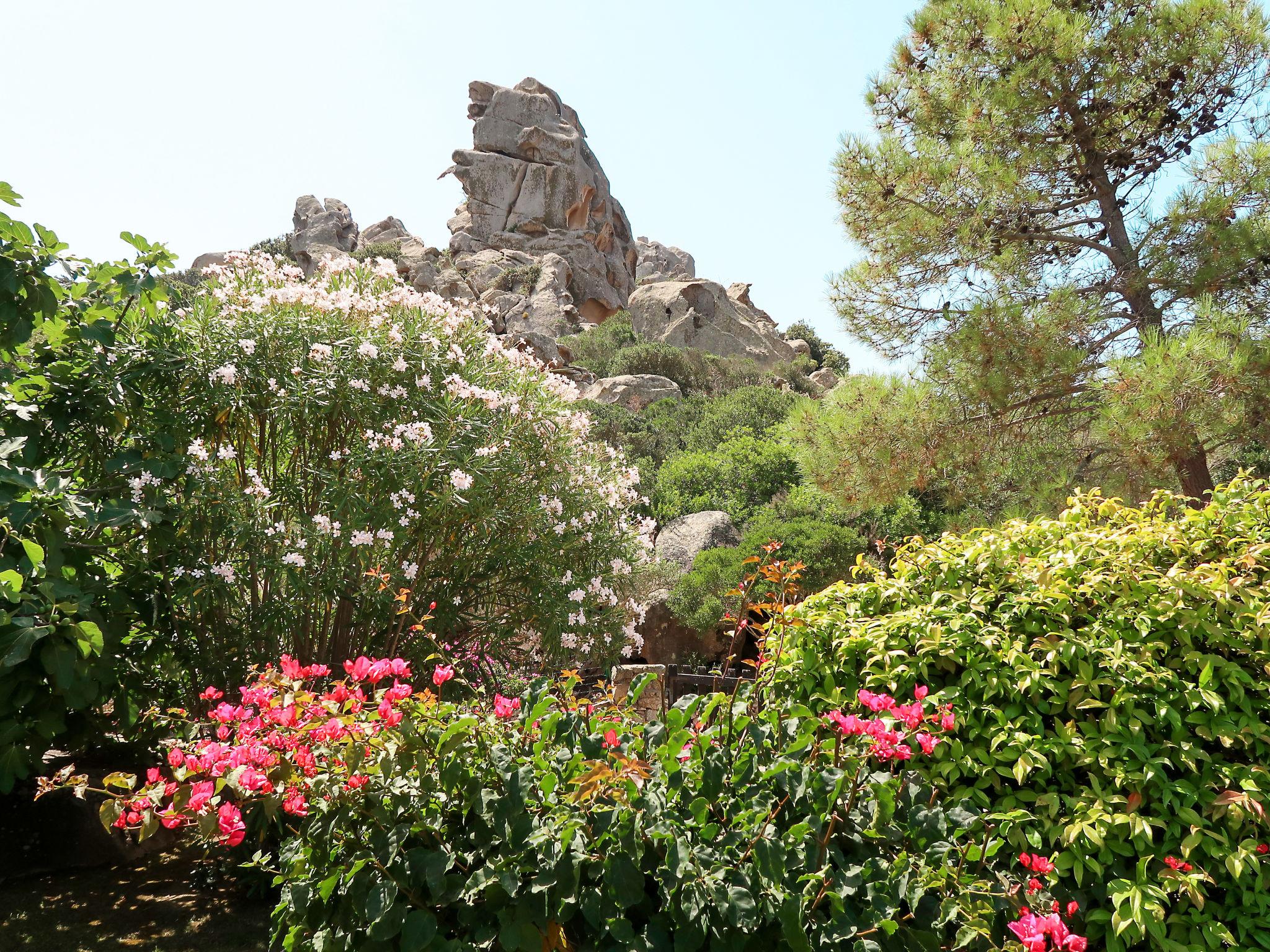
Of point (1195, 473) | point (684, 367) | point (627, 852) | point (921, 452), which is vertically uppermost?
point (684, 367)

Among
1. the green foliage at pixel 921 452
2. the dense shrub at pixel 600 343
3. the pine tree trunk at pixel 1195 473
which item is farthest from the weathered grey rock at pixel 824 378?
the pine tree trunk at pixel 1195 473

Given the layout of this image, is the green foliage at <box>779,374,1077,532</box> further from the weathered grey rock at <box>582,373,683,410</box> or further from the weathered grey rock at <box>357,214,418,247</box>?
the weathered grey rock at <box>357,214,418,247</box>

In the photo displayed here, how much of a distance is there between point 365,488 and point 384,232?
136 ft

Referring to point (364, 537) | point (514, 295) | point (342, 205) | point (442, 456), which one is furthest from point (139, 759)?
point (342, 205)

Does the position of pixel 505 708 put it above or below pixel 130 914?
above

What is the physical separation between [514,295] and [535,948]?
1335 inches

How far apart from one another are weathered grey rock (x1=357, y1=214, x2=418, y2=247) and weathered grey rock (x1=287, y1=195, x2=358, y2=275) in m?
0.63

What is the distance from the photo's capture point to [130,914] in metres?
4.26

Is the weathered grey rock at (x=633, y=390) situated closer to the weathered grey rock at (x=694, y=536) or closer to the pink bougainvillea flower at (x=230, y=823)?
the weathered grey rock at (x=694, y=536)

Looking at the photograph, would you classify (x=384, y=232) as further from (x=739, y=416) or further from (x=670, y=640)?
(x=670, y=640)

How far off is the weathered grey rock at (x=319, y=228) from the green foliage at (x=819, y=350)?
21.3 meters

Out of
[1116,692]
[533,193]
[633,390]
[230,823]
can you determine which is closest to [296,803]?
[230,823]

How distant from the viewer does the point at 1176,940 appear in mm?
2322

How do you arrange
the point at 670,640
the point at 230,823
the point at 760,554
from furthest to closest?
the point at 760,554 → the point at 670,640 → the point at 230,823
